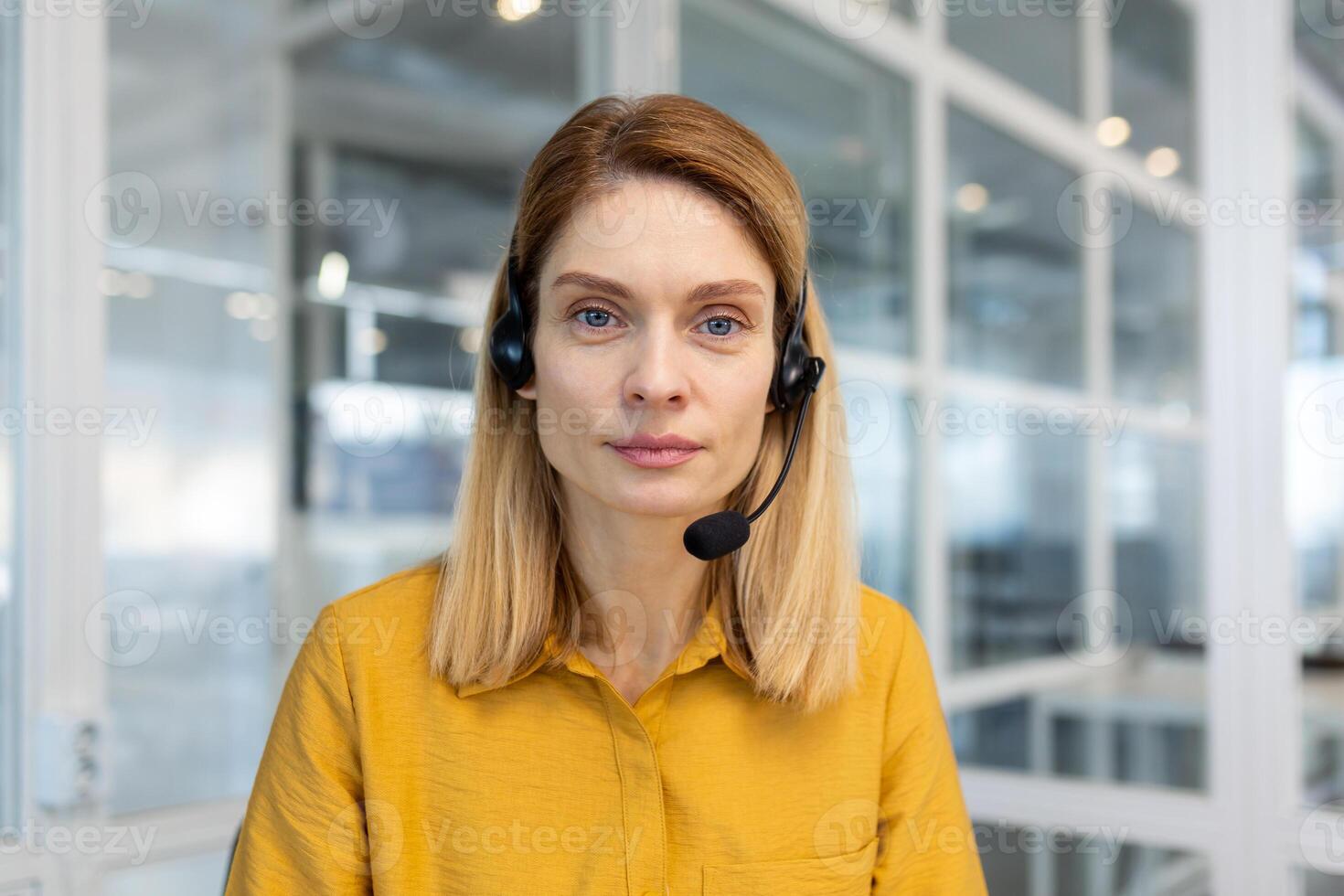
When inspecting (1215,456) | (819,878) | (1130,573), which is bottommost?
(819,878)

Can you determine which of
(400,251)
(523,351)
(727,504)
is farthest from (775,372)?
(400,251)

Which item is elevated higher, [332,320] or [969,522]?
[332,320]

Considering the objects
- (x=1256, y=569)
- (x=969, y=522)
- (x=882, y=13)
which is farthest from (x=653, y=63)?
(x=1256, y=569)

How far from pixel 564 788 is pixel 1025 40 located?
1.81 metres

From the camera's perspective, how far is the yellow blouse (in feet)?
3.48

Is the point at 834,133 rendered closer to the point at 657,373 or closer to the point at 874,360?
the point at 874,360

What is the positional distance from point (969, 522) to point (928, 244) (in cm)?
63

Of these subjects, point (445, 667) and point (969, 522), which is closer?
point (445, 667)

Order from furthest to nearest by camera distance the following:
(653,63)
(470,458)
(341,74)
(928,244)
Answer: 1. (341,74)
2. (928,244)
3. (653,63)
4. (470,458)

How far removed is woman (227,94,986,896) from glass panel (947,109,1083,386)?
49.5 inches

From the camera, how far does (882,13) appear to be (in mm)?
2168

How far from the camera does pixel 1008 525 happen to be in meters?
2.36

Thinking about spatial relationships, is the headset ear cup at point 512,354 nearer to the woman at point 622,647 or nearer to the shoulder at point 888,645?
the woman at point 622,647

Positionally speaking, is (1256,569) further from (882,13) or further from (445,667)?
(882,13)
